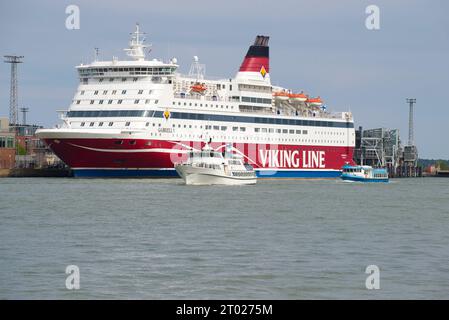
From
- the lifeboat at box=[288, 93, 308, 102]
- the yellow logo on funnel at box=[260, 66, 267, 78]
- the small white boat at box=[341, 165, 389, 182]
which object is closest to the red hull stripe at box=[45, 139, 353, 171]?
the yellow logo on funnel at box=[260, 66, 267, 78]

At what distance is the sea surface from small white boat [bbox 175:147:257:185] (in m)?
18.0

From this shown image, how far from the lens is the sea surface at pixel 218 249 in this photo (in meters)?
22.1

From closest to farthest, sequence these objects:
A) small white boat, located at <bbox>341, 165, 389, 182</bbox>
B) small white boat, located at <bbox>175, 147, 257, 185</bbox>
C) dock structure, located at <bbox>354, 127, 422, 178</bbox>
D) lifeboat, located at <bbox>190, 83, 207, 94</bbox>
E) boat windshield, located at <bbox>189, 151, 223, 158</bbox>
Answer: small white boat, located at <bbox>175, 147, 257, 185</bbox>, boat windshield, located at <bbox>189, 151, 223, 158</bbox>, lifeboat, located at <bbox>190, 83, 207, 94</bbox>, small white boat, located at <bbox>341, 165, 389, 182</bbox>, dock structure, located at <bbox>354, 127, 422, 178</bbox>

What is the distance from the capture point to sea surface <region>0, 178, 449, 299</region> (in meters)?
22.1

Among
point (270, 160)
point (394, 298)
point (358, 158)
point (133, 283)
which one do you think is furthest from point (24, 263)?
point (358, 158)

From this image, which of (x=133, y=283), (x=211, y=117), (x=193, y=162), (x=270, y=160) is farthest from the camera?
(x=270, y=160)

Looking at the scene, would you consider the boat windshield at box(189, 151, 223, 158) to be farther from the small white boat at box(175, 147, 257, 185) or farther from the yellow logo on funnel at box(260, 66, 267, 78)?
the yellow logo on funnel at box(260, 66, 267, 78)

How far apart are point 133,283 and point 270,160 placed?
6816cm

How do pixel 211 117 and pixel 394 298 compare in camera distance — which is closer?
pixel 394 298

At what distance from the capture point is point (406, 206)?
51.6m

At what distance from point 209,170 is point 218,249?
1575 inches

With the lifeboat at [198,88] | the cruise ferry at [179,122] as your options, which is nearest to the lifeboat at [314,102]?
the cruise ferry at [179,122]
